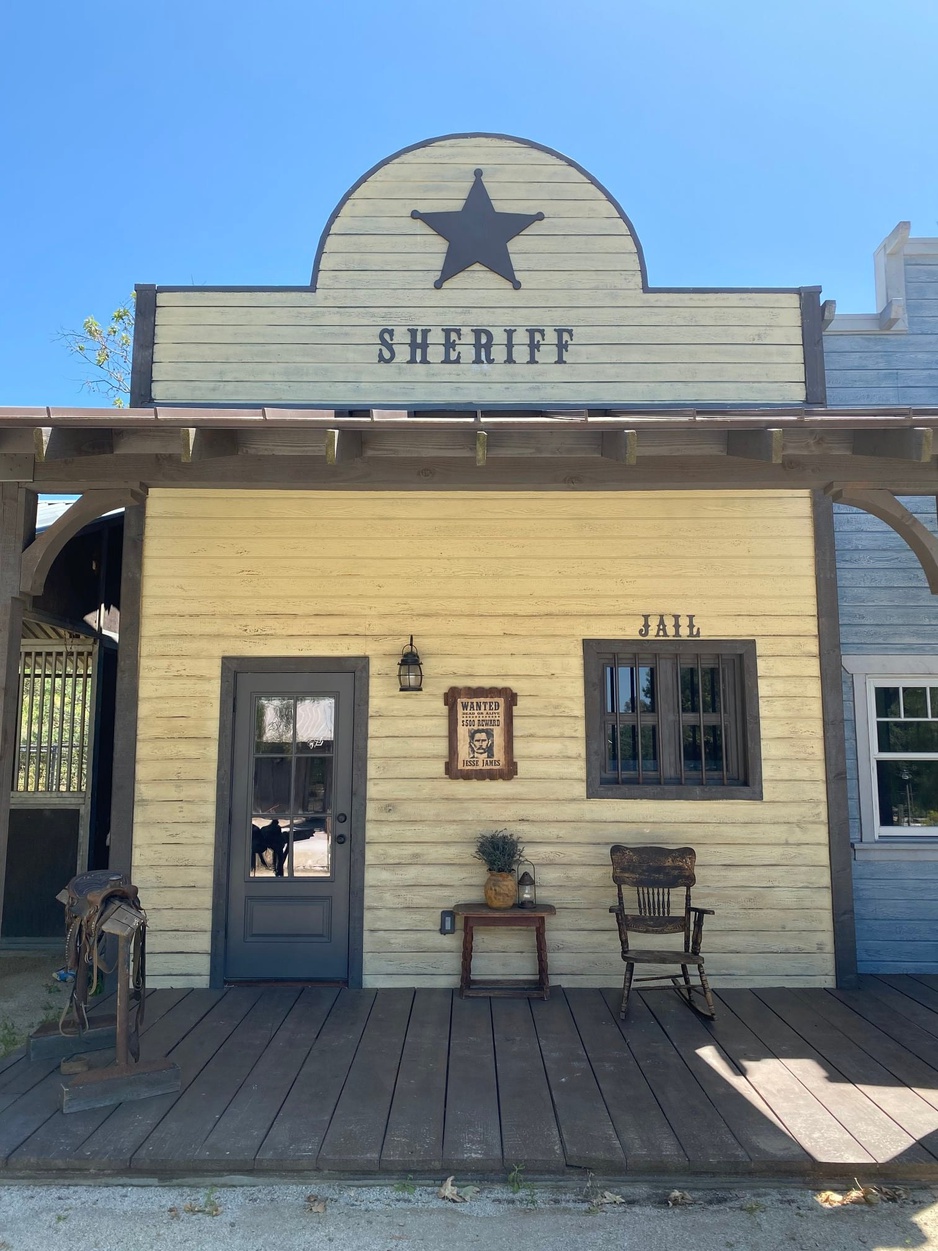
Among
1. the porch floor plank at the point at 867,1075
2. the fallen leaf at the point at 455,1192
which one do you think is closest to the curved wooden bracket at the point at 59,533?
the fallen leaf at the point at 455,1192

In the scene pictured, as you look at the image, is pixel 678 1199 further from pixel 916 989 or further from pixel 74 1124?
pixel 916 989

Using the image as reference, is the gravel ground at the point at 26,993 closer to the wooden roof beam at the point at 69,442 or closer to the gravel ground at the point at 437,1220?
the gravel ground at the point at 437,1220

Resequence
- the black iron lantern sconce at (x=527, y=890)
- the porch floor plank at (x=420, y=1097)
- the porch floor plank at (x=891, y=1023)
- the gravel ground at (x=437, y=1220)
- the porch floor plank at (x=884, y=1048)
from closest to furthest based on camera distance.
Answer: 1. the gravel ground at (x=437, y=1220)
2. the porch floor plank at (x=420, y=1097)
3. the porch floor plank at (x=884, y=1048)
4. the porch floor plank at (x=891, y=1023)
5. the black iron lantern sconce at (x=527, y=890)

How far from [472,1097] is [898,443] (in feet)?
10.9

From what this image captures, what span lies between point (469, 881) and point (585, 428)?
9.23 feet

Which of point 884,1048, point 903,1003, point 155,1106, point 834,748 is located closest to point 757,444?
point 834,748

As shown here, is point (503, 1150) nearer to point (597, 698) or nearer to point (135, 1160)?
point (135, 1160)

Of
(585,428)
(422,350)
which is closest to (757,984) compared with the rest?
(585,428)

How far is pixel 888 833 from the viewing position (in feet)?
18.1

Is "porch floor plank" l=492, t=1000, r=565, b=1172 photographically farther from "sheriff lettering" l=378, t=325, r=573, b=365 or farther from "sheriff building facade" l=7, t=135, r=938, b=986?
"sheriff lettering" l=378, t=325, r=573, b=365

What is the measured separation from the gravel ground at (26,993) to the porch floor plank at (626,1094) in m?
2.64

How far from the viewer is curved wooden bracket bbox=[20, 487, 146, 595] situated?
3865mm

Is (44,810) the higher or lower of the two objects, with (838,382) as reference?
lower

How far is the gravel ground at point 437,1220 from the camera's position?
265 cm
